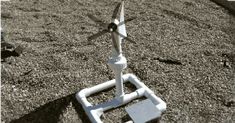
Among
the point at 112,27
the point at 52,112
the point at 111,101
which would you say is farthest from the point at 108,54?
the point at 112,27

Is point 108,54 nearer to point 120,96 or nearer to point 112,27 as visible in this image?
point 120,96

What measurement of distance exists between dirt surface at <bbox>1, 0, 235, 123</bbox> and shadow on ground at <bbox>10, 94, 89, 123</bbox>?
0.05 ft

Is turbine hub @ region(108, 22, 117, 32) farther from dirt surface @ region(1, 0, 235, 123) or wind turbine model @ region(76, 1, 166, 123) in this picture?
dirt surface @ region(1, 0, 235, 123)

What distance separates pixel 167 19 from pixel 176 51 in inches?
47.4

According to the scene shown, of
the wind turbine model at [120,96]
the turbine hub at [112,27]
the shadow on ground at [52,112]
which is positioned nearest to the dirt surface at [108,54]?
the shadow on ground at [52,112]

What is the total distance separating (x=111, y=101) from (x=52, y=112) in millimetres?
845

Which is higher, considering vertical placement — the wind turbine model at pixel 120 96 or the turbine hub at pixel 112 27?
the turbine hub at pixel 112 27

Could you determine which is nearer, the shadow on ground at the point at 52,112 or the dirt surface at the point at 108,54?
the shadow on ground at the point at 52,112

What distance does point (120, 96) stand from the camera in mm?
5445

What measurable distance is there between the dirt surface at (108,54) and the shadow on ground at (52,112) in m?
0.01

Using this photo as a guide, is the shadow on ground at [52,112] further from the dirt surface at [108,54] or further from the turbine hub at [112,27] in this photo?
the turbine hub at [112,27]

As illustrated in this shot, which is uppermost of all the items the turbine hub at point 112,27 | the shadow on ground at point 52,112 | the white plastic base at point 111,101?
the turbine hub at point 112,27

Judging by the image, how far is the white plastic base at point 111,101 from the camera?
531 centimetres

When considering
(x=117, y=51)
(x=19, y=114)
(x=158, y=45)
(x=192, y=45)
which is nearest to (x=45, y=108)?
(x=19, y=114)
